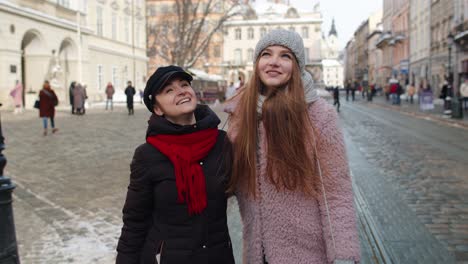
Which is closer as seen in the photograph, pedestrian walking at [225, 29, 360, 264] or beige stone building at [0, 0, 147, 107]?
pedestrian walking at [225, 29, 360, 264]

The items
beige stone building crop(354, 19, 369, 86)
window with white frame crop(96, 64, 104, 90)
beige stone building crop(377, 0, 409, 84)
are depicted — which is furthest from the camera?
beige stone building crop(354, 19, 369, 86)

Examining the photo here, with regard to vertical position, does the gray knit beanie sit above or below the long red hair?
above

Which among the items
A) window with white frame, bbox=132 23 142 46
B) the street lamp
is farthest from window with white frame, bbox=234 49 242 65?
the street lamp

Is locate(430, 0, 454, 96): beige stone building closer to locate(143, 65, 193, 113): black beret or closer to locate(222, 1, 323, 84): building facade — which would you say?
locate(143, 65, 193, 113): black beret

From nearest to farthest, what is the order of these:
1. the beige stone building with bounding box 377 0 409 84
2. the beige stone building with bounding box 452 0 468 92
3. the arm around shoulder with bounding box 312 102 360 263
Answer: the arm around shoulder with bounding box 312 102 360 263
the beige stone building with bounding box 452 0 468 92
the beige stone building with bounding box 377 0 409 84

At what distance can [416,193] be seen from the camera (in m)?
7.40

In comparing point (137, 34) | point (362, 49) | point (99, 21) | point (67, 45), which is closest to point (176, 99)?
point (67, 45)

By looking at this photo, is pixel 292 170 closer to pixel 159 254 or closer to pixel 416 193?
pixel 159 254

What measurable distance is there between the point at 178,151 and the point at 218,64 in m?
88.7

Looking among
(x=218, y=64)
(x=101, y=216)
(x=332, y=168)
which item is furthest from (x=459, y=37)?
(x=218, y=64)

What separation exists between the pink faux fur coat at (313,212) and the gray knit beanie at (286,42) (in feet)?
0.89

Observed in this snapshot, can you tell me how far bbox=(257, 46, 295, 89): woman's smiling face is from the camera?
2.39 metres

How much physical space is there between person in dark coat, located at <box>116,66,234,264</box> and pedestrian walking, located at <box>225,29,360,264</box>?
15 cm

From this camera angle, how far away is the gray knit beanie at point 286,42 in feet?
7.86
